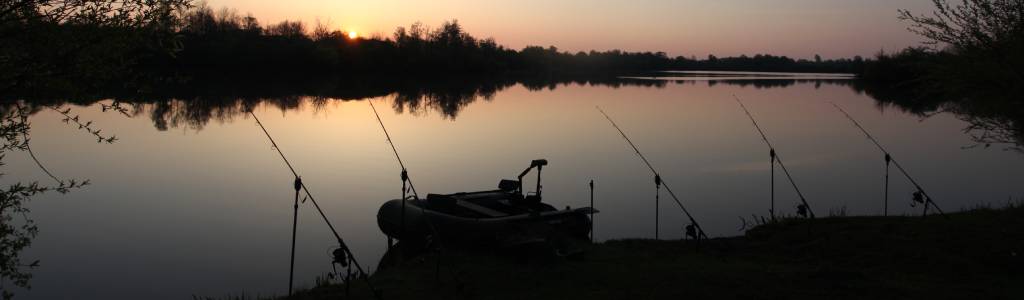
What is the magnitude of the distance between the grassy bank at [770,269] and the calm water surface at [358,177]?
8.77 feet

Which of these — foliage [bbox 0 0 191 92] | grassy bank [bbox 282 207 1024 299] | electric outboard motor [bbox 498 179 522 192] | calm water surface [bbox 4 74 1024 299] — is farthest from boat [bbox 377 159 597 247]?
foliage [bbox 0 0 191 92]

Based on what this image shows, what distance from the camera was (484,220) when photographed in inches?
412

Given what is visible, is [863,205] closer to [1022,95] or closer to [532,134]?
[1022,95]

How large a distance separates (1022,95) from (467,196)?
815 cm

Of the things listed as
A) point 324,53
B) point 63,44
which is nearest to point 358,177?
point 63,44

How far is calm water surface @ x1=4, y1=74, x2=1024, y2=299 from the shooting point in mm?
11800

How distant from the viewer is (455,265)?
382 inches

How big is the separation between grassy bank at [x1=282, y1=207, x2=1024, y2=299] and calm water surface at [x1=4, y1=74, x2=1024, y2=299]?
2673mm

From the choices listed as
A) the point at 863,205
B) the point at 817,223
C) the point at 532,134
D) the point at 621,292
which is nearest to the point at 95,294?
the point at 621,292

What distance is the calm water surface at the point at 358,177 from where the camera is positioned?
11.8 meters

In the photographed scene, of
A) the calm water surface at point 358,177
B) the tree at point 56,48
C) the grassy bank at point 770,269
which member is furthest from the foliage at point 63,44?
the calm water surface at point 358,177

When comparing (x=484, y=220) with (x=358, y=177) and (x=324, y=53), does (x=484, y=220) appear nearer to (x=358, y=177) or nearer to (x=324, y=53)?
(x=358, y=177)

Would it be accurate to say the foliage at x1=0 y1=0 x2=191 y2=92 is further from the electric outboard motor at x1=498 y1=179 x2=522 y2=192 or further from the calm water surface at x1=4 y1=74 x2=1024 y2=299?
the electric outboard motor at x1=498 y1=179 x2=522 y2=192

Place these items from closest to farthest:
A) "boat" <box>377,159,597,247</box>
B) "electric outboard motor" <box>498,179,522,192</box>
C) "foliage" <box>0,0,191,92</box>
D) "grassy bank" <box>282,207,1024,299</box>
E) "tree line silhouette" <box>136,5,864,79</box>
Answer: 1. "foliage" <box>0,0,191,92</box>
2. "grassy bank" <box>282,207,1024,299</box>
3. "boat" <box>377,159,597,247</box>
4. "electric outboard motor" <box>498,179,522,192</box>
5. "tree line silhouette" <box>136,5,864,79</box>
